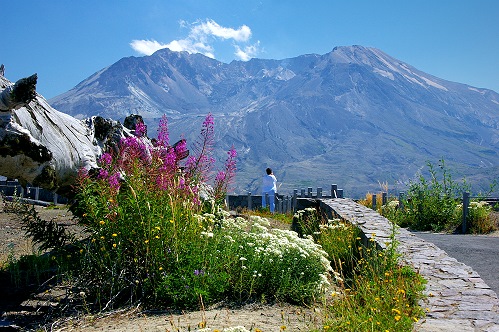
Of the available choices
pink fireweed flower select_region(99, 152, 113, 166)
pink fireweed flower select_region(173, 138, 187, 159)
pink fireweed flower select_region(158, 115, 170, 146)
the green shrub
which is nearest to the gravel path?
the green shrub

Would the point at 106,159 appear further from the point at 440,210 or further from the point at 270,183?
the point at 270,183

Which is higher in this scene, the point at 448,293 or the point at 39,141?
the point at 39,141

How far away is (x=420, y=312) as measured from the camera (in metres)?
4.25

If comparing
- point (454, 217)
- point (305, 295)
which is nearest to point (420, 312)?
point (305, 295)

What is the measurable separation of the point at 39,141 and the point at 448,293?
175 inches

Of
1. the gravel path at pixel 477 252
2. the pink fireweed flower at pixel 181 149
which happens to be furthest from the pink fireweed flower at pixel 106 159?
the gravel path at pixel 477 252

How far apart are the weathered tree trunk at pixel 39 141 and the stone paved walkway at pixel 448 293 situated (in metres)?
3.83

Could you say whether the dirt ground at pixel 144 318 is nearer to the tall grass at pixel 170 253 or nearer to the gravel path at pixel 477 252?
the tall grass at pixel 170 253

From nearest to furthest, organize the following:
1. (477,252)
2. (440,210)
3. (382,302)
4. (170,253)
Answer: (382,302) < (170,253) < (477,252) < (440,210)

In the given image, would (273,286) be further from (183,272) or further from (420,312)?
(420,312)

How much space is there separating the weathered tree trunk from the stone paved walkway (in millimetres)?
3832

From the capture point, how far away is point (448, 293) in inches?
193

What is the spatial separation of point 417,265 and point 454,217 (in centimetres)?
1028

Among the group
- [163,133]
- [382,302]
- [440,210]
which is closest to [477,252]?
[440,210]
